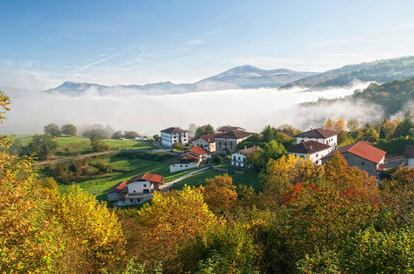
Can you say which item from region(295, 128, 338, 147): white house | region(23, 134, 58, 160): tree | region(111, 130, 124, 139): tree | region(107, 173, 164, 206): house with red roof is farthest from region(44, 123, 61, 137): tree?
region(295, 128, 338, 147): white house

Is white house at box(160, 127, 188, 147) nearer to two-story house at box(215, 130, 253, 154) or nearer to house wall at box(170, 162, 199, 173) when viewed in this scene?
two-story house at box(215, 130, 253, 154)

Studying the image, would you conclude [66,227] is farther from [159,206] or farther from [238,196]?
[238,196]

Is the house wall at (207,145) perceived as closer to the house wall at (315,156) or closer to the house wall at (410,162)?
the house wall at (315,156)

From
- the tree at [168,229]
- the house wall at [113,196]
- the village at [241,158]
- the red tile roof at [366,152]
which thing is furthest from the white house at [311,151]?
the tree at [168,229]

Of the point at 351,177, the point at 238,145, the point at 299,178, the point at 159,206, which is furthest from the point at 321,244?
the point at 238,145

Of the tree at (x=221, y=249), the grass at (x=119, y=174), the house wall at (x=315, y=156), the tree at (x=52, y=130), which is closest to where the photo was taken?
the tree at (x=221, y=249)
